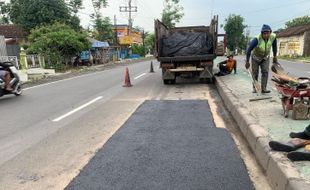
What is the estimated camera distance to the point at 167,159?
490 centimetres

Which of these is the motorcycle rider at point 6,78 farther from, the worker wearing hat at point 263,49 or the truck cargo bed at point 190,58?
the worker wearing hat at point 263,49

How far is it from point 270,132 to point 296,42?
176 feet

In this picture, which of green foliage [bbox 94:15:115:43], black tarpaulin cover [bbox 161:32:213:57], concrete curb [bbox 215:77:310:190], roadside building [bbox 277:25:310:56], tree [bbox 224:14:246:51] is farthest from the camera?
tree [bbox 224:14:246:51]

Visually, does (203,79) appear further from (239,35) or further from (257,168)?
(239,35)

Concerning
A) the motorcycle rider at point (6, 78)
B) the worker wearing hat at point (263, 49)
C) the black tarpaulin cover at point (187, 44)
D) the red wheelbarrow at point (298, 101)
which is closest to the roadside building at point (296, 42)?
the black tarpaulin cover at point (187, 44)

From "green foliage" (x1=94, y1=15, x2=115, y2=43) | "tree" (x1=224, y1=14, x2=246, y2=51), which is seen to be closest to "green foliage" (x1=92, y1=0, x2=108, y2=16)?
"green foliage" (x1=94, y1=15, x2=115, y2=43)

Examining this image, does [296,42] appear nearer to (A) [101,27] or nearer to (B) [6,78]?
(A) [101,27]

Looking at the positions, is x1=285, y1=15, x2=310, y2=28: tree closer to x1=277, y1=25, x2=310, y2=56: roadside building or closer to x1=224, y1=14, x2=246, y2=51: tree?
x1=224, y1=14, x2=246, y2=51: tree

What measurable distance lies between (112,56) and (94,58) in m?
11.9

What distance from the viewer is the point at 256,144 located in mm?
5035

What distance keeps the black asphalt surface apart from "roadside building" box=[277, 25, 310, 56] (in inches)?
1903

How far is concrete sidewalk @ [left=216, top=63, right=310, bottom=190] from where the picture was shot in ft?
12.0

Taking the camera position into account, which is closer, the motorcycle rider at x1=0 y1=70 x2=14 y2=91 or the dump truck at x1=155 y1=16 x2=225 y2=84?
the motorcycle rider at x1=0 y1=70 x2=14 y2=91

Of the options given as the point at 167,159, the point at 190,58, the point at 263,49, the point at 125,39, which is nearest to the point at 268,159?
the point at 167,159
